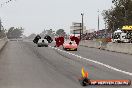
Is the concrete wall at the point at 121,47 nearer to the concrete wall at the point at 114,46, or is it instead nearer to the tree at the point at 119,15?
the concrete wall at the point at 114,46

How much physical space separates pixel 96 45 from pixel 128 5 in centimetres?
7272

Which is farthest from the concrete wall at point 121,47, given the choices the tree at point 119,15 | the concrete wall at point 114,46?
the tree at point 119,15

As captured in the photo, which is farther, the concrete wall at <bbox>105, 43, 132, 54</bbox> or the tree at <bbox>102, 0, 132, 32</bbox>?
the tree at <bbox>102, 0, 132, 32</bbox>

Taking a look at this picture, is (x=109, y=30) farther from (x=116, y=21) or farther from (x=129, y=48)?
(x=129, y=48)

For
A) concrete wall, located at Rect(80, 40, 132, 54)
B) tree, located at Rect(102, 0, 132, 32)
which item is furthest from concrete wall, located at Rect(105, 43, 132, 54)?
tree, located at Rect(102, 0, 132, 32)

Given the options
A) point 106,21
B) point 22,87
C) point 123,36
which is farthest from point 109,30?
point 22,87

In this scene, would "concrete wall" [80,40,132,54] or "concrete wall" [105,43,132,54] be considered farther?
"concrete wall" [80,40,132,54]

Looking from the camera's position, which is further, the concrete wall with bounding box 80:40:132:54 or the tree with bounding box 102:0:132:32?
the tree with bounding box 102:0:132:32

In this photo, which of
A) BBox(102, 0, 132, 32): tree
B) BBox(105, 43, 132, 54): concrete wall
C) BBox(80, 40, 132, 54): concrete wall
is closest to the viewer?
BBox(105, 43, 132, 54): concrete wall

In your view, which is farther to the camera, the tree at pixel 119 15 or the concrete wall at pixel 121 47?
the tree at pixel 119 15

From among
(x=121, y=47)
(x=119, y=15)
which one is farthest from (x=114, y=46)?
(x=119, y=15)

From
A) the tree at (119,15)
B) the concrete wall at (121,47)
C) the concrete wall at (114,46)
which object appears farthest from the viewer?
the tree at (119,15)

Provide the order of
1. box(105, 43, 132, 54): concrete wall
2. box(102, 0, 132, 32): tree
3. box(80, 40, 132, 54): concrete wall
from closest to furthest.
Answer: box(105, 43, 132, 54): concrete wall, box(80, 40, 132, 54): concrete wall, box(102, 0, 132, 32): tree

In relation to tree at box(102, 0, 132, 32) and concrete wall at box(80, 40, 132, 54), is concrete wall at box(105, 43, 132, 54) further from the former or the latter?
tree at box(102, 0, 132, 32)
